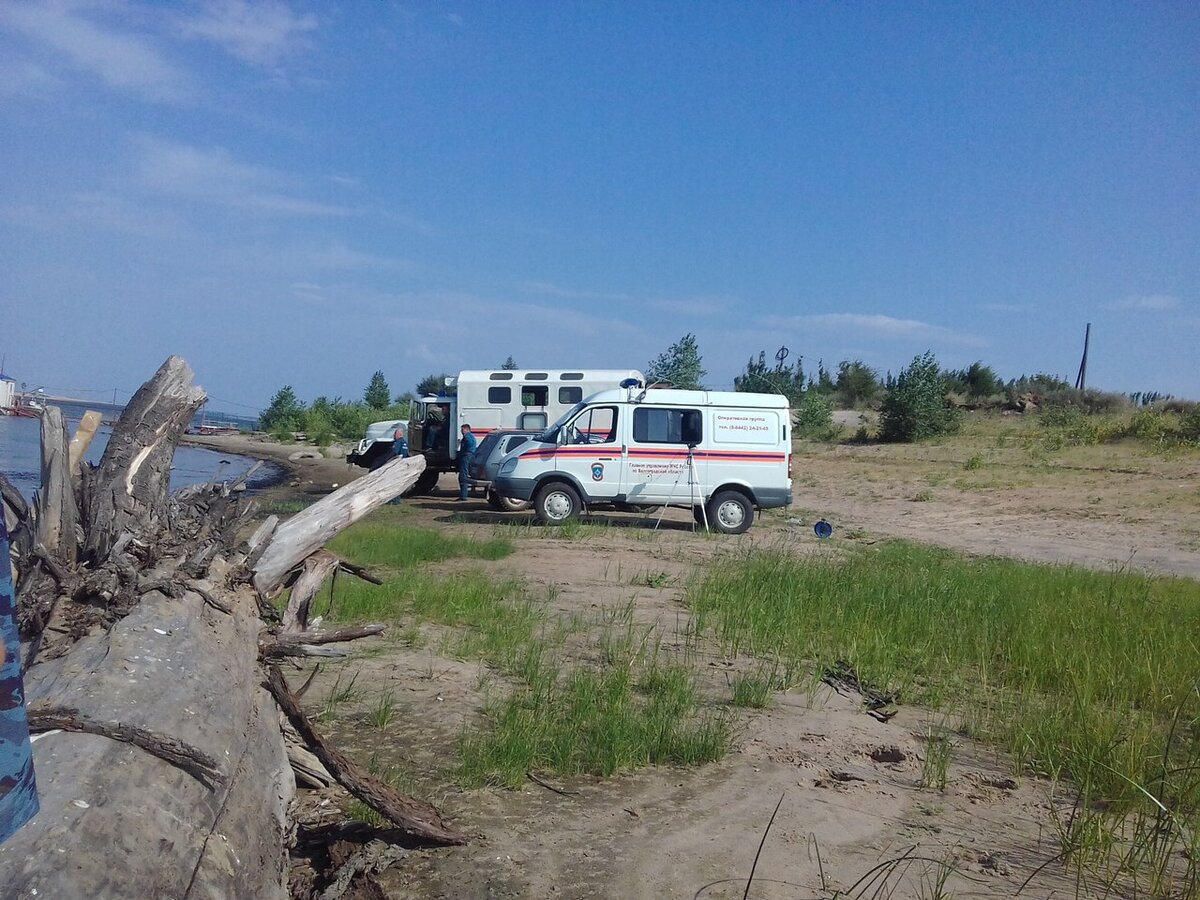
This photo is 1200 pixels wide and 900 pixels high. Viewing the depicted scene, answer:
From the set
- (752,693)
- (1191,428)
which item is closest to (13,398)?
(752,693)

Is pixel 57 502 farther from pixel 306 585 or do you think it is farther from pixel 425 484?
pixel 425 484

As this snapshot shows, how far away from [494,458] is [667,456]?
456 cm

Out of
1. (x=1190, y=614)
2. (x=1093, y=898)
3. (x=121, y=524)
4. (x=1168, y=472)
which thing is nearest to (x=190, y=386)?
(x=121, y=524)

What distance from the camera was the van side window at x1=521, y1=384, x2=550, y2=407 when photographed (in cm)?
2217

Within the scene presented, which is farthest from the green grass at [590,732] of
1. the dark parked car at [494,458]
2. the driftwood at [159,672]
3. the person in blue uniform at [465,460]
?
the person in blue uniform at [465,460]

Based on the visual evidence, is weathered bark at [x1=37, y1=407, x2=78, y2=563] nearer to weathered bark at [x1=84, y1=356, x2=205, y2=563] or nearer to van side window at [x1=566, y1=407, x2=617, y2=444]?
weathered bark at [x1=84, y1=356, x2=205, y2=563]

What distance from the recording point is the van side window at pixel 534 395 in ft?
72.7

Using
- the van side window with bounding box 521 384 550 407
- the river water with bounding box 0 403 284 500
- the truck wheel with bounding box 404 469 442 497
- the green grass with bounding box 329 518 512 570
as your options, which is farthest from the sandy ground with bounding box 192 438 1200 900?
the truck wheel with bounding box 404 469 442 497

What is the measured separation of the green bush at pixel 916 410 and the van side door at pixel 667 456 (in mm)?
16428

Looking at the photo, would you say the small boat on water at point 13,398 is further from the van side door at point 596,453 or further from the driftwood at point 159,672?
the van side door at point 596,453

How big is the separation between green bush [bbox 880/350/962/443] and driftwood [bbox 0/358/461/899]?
28.0 m

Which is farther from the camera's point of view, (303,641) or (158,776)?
(303,641)

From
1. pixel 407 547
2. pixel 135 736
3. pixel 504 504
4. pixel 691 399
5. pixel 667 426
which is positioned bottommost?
pixel 407 547

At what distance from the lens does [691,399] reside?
16859 millimetres
